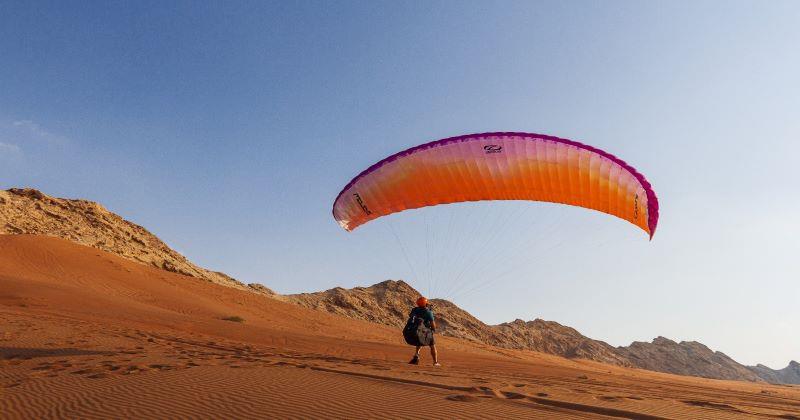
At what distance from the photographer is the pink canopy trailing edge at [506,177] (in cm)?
1226

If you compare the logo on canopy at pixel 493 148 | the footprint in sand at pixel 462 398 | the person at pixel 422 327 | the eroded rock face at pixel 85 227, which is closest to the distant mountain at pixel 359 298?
the eroded rock face at pixel 85 227

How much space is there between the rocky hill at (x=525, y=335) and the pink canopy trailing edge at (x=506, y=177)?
25976 millimetres

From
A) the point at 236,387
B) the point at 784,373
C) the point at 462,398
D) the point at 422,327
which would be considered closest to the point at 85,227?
the point at 422,327

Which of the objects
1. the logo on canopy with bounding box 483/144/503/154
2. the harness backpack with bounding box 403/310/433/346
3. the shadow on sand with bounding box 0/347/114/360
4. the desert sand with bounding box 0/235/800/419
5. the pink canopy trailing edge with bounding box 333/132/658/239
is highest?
the logo on canopy with bounding box 483/144/503/154

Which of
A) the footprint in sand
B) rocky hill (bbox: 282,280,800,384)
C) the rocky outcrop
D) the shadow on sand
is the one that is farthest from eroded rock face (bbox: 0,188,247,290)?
the rocky outcrop

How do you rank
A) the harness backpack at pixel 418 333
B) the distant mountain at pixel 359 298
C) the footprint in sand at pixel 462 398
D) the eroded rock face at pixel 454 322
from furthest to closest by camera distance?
the eroded rock face at pixel 454 322
the distant mountain at pixel 359 298
the harness backpack at pixel 418 333
the footprint in sand at pixel 462 398

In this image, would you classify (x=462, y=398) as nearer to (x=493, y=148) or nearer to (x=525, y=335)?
(x=493, y=148)

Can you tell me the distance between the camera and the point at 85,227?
34375 mm

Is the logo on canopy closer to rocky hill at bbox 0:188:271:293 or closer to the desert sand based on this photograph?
the desert sand

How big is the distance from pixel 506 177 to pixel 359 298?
31441 mm

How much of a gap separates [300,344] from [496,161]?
813cm

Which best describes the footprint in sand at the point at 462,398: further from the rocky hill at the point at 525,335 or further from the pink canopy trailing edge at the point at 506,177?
Result: the rocky hill at the point at 525,335

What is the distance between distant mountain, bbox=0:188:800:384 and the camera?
3303 cm

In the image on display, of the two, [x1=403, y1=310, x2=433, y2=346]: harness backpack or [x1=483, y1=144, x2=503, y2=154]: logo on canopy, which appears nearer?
[x1=403, y1=310, x2=433, y2=346]: harness backpack
